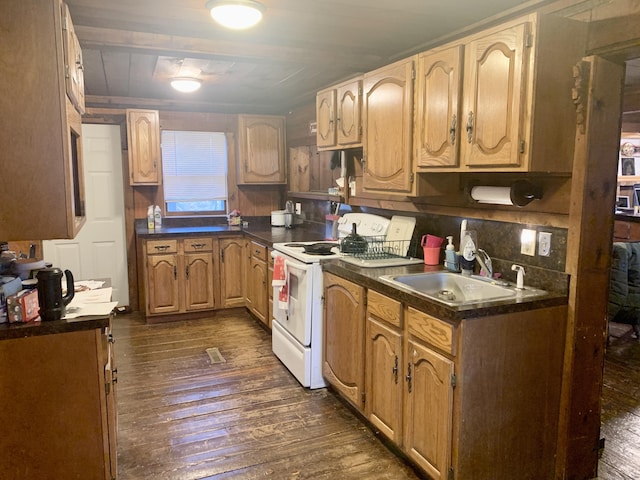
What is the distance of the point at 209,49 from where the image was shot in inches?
118

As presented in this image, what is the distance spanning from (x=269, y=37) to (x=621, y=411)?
3205 mm

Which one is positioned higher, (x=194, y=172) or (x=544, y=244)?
(x=194, y=172)

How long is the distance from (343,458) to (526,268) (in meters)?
1.36

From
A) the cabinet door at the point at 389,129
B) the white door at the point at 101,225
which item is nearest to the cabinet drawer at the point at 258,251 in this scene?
the cabinet door at the point at 389,129

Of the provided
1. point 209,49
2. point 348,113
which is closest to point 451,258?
point 348,113

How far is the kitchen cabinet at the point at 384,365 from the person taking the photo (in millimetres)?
2412

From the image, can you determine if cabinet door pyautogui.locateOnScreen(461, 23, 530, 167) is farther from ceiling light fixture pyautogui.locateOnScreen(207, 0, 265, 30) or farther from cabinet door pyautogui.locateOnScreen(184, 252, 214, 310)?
cabinet door pyautogui.locateOnScreen(184, 252, 214, 310)

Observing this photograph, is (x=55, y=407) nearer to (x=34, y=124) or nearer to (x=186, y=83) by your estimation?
(x=34, y=124)

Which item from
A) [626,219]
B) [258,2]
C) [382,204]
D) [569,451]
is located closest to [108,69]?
[258,2]

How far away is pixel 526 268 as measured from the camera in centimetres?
239

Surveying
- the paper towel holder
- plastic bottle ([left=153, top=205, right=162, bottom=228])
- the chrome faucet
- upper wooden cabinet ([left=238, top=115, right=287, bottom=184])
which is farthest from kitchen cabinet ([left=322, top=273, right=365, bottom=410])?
plastic bottle ([left=153, top=205, right=162, bottom=228])

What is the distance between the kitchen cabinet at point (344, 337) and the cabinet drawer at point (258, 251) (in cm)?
128

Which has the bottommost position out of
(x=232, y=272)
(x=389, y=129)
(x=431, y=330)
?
(x=232, y=272)

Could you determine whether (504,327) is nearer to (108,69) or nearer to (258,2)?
(258,2)
